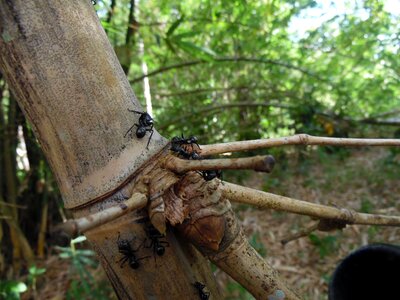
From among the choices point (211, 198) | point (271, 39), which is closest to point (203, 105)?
point (271, 39)

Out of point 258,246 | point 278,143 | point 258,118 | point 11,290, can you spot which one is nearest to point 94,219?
point 278,143

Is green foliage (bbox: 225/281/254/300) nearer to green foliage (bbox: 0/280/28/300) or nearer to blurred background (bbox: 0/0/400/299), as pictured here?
blurred background (bbox: 0/0/400/299)

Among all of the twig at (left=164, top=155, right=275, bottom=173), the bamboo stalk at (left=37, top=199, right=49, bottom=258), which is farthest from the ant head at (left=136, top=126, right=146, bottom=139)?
the bamboo stalk at (left=37, top=199, right=49, bottom=258)

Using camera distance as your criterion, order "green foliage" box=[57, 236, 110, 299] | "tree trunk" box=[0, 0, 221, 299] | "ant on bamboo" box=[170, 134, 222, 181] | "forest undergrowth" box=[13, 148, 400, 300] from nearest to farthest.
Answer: "tree trunk" box=[0, 0, 221, 299], "ant on bamboo" box=[170, 134, 222, 181], "green foliage" box=[57, 236, 110, 299], "forest undergrowth" box=[13, 148, 400, 300]

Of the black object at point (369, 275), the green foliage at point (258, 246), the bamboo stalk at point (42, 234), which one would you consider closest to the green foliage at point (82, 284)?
the bamboo stalk at point (42, 234)

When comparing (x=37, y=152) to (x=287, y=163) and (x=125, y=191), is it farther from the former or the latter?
(x=125, y=191)

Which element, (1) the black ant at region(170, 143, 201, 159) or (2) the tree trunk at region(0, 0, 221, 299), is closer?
(2) the tree trunk at region(0, 0, 221, 299)

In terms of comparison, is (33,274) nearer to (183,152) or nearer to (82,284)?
(82,284)
